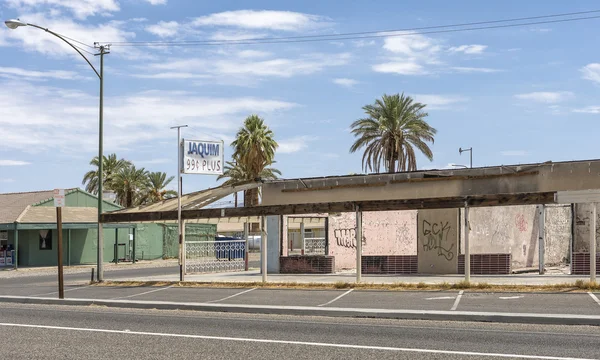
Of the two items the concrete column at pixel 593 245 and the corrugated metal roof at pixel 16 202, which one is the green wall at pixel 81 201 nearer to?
the corrugated metal roof at pixel 16 202

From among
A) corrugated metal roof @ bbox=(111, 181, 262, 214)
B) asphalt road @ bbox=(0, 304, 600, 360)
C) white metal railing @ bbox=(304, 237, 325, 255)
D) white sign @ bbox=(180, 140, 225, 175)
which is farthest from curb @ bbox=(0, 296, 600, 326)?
white metal railing @ bbox=(304, 237, 325, 255)

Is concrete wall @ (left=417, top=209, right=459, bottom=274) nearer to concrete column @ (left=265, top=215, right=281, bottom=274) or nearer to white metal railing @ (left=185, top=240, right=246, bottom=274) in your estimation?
concrete column @ (left=265, top=215, right=281, bottom=274)

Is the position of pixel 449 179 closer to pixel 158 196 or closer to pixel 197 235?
pixel 197 235

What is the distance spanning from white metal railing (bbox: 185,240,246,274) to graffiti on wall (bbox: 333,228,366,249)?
5.24 meters

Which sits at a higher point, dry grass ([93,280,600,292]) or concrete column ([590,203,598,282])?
concrete column ([590,203,598,282])

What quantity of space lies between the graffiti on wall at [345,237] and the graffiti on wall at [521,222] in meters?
6.28

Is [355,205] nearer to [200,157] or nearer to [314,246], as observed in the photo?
[200,157]

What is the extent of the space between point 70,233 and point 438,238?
29.3 metres

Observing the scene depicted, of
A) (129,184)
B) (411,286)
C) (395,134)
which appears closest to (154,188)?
(129,184)

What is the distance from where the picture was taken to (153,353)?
37.4ft

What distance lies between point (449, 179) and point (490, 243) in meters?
2.93

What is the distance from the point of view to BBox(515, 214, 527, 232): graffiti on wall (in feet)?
96.9

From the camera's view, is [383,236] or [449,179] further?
[383,236]

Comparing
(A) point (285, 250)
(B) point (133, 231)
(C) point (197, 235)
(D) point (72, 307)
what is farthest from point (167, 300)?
(C) point (197, 235)
